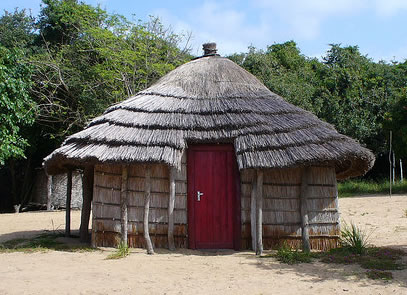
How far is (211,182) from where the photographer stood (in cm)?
845

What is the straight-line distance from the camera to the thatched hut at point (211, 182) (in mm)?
8008

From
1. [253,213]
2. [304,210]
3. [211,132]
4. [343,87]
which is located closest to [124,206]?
[211,132]

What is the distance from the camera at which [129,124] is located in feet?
27.4

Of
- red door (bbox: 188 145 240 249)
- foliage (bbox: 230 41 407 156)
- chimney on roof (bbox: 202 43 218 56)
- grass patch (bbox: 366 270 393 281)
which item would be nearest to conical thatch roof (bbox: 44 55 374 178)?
red door (bbox: 188 145 240 249)

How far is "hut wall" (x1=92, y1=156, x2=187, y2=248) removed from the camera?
8.29 meters

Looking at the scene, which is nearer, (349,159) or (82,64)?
(349,159)

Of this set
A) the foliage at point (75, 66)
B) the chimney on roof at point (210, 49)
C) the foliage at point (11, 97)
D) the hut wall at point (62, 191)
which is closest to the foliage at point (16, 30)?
the foliage at point (75, 66)

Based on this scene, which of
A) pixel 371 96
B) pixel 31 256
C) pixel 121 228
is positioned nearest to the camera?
pixel 31 256

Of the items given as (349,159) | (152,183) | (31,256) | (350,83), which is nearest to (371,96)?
(350,83)

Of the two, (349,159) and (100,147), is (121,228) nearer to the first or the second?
(100,147)

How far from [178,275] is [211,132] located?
117 inches

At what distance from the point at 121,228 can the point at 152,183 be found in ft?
3.34

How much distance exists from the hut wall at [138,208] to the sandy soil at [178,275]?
0.37 metres

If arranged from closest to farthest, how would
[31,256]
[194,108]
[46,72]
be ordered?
1. [31,256]
2. [194,108]
3. [46,72]
